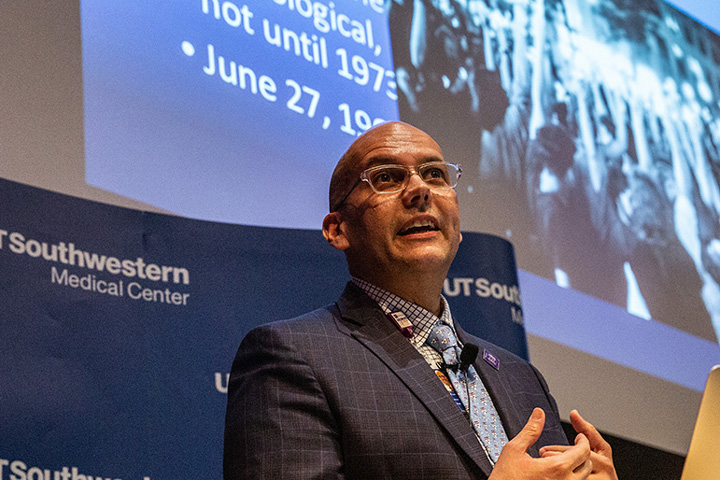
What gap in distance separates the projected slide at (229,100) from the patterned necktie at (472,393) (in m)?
1.62

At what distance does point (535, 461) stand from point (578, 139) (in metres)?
3.70

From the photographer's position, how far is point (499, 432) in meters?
1.82

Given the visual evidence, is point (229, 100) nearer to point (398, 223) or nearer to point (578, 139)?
point (398, 223)

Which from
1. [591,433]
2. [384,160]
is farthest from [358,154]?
[591,433]

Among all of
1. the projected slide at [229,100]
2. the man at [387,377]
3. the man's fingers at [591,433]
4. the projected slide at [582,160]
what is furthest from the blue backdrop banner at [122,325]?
the projected slide at [582,160]

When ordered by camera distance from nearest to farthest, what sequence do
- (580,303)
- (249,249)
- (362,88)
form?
(249,249)
(362,88)
(580,303)

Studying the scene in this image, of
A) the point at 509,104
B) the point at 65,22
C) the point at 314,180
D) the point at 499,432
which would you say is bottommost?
the point at 499,432

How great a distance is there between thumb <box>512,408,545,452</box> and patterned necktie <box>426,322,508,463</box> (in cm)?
17

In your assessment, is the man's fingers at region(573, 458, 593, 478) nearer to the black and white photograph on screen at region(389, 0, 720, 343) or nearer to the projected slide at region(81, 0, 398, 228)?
the projected slide at region(81, 0, 398, 228)

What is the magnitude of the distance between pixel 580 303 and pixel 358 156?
268 centimetres

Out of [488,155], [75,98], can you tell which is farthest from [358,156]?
[488,155]

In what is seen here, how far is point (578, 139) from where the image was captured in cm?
500

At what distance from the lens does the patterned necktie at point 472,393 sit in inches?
69.9

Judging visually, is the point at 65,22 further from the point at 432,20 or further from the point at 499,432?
the point at 499,432
